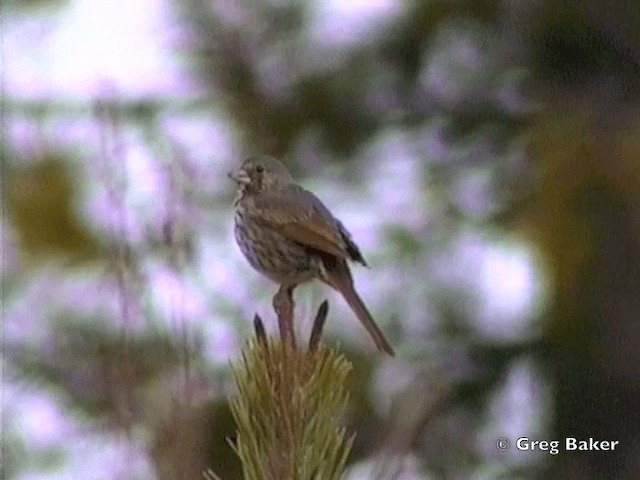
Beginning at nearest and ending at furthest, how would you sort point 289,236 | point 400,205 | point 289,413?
point 289,413 < point 289,236 < point 400,205

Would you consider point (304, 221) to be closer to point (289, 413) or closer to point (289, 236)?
point (289, 236)

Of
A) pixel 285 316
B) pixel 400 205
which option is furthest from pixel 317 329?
pixel 400 205

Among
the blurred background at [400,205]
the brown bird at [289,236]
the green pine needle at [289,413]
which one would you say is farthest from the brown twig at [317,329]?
the blurred background at [400,205]

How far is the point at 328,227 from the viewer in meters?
0.76

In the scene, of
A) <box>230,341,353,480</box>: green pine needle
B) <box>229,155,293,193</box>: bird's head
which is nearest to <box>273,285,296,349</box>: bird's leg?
<box>230,341,353,480</box>: green pine needle

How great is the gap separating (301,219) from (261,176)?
7 cm

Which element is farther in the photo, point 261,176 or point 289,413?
point 261,176

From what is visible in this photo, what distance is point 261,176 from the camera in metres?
0.84

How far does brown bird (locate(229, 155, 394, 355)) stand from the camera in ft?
2.50

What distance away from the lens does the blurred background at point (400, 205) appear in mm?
1071

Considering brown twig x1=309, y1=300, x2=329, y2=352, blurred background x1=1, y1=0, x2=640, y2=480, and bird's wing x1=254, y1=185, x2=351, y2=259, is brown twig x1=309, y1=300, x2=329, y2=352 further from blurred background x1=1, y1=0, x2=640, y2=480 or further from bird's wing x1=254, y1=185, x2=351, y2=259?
blurred background x1=1, y1=0, x2=640, y2=480

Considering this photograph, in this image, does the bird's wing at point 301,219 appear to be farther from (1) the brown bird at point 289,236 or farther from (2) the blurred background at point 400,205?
(2) the blurred background at point 400,205

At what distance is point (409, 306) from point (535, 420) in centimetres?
17

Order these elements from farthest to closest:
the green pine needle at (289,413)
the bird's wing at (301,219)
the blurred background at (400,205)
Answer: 1. the blurred background at (400,205)
2. the bird's wing at (301,219)
3. the green pine needle at (289,413)
